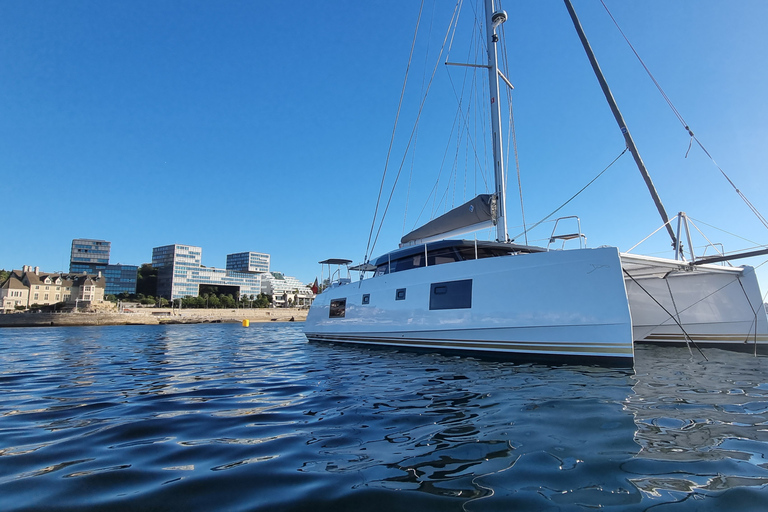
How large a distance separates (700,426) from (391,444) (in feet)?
9.02

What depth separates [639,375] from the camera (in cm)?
629

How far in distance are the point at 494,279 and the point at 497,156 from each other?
406cm

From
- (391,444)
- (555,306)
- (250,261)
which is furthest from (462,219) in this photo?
(250,261)

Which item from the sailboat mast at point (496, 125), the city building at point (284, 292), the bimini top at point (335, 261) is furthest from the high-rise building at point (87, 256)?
the sailboat mast at point (496, 125)

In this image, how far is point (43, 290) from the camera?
243 feet

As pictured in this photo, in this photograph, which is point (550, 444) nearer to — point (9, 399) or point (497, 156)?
point (9, 399)

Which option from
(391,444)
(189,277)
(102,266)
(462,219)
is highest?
(102,266)

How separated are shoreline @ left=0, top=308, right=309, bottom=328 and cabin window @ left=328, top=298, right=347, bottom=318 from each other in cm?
5270

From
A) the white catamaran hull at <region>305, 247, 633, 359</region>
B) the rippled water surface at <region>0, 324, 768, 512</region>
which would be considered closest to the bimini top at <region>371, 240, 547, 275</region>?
the white catamaran hull at <region>305, 247, 633, 359</region>

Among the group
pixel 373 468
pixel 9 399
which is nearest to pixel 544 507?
pixel 373 468

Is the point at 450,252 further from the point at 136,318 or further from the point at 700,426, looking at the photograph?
the point at 136,318

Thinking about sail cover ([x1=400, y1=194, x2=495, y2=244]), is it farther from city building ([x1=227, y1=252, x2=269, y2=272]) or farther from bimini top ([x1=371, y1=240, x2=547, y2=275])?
city building ([x1=227, y1=252, x2=269, y2=272])

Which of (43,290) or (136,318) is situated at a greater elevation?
(43,290)

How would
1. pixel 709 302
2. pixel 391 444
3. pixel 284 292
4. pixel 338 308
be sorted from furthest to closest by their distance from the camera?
pixel 284 292, pixel 338 308, pixel 709 302, pixel 391 444
